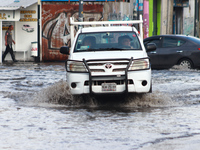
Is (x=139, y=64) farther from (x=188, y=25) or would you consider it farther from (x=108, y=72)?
(x=188, y=25)

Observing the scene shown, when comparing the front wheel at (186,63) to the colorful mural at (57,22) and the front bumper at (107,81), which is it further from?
the front bumper at (107,81)

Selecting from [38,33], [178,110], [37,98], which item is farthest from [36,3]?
[178,110]

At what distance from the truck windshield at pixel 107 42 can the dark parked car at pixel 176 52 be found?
905cm

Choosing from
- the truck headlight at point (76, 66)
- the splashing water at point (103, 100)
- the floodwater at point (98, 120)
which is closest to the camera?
the floodwater at point (98, 120)

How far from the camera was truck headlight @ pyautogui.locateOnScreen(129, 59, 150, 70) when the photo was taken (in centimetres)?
1073

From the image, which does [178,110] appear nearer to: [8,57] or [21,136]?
[21,136]

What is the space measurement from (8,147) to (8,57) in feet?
74.5

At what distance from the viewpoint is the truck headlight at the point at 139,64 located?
10727mm

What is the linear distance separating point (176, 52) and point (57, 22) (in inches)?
387

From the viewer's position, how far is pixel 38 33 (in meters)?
29.2

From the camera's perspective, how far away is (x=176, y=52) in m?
21.2

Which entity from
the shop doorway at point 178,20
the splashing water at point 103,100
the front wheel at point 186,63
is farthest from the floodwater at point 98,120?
the shop doorway at point 178,20

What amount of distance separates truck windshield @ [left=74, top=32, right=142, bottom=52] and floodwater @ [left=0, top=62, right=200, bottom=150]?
1079 millimetres

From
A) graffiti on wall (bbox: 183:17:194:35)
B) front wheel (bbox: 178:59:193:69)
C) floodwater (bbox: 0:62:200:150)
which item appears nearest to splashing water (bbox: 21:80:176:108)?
floodwater (bbox: 0:62:200:150)
